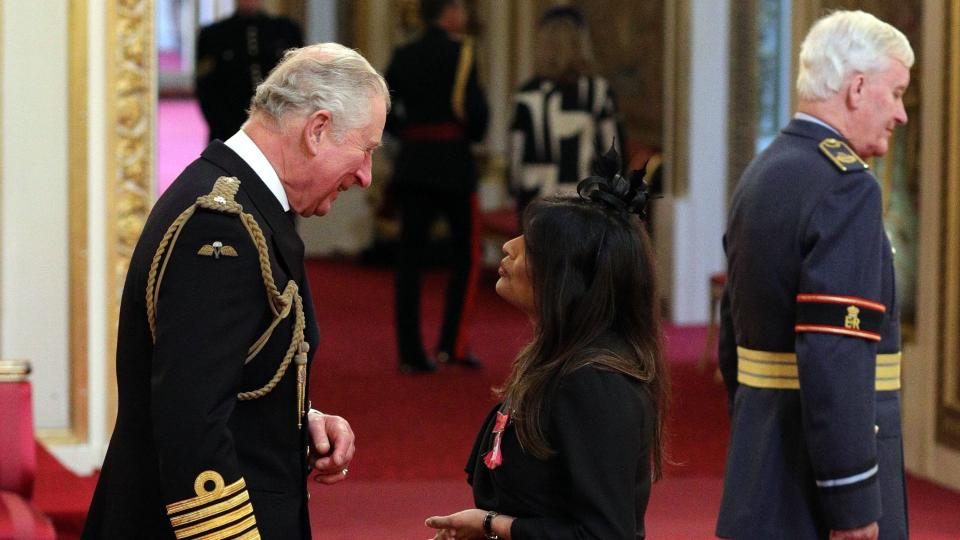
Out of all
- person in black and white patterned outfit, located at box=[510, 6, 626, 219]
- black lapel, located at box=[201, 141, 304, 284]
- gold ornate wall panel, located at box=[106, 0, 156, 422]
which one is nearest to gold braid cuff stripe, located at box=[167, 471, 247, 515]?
black lapel, located at box=[201, 141, 304, 284]

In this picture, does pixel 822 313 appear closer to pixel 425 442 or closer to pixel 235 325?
pixel 235 325

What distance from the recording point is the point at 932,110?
202 inches

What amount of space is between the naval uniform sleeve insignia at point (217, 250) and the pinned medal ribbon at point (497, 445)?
512mm

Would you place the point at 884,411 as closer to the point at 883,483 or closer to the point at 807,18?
the point at 883,483

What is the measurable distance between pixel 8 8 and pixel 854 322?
3.22 m

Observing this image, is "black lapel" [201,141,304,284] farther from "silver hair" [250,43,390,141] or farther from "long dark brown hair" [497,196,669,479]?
"long dark brown hair" [497,196,669,479]

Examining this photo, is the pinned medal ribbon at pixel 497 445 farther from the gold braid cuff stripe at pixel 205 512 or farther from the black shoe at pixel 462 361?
the black shoe at pixel 462 361

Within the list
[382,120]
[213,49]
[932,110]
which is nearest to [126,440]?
[382,120]

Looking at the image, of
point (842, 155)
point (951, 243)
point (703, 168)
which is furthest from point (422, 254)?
point (842, 155)

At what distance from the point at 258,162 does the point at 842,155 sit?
3.99 ft

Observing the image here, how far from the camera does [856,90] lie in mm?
2871

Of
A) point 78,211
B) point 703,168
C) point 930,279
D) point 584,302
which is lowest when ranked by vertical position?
point 930,279

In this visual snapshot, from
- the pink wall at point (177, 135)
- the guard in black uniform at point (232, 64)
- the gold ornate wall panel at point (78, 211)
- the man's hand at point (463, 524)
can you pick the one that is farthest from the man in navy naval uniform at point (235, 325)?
the pink wall at point (177, 135)

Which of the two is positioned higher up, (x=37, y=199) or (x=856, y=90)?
(x=856, y=90)
